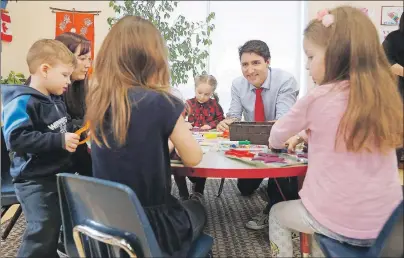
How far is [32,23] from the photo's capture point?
15.1 ft

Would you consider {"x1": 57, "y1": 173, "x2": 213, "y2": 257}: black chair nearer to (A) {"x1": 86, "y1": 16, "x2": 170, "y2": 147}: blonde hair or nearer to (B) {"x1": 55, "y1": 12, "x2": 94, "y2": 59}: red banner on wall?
(A) {"x1": 86, "y1": 16, "x2": 170, "y2": 147}: blonde hair

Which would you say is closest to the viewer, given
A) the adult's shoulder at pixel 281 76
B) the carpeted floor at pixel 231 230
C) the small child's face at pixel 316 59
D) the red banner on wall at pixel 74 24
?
the small child's face at pixel 316 59

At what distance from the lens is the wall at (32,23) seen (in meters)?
4.36

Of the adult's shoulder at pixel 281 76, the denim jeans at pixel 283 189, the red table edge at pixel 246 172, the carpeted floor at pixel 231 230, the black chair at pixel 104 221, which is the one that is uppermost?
the adult's shoulder at pixel 281 76

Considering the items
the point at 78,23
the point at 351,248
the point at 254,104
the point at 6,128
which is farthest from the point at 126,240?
the point at 78,23

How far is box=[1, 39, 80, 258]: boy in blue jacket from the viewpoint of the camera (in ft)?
4.72

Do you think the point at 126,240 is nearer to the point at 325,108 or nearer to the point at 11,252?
the point at 325,108

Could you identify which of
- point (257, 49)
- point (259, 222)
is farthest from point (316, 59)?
point (259, 222)

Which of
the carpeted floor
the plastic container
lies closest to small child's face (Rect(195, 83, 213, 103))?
the carpeted floor

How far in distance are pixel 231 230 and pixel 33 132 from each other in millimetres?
1266

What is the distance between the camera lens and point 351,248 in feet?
3.27

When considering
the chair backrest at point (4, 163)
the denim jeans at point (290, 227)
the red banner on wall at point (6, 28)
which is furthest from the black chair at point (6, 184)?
the red banner on wall at point (6, 28)

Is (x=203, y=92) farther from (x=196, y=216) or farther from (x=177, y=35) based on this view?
(x=196, y=216)

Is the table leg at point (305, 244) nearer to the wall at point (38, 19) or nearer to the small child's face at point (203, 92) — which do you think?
the small child's face at point (203, 92)
